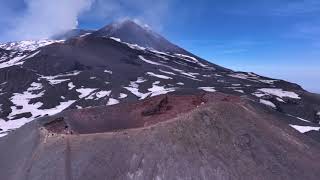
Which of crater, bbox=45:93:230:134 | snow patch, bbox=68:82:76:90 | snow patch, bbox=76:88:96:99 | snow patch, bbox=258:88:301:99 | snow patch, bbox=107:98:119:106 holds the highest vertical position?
crater, bbox=45:93:230:134

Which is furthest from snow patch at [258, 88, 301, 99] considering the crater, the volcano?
the crater

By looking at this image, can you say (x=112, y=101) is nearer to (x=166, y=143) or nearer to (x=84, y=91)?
(x=84, y=91)

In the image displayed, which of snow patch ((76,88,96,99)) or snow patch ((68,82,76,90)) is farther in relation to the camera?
snow patch ((68,82,76,90))

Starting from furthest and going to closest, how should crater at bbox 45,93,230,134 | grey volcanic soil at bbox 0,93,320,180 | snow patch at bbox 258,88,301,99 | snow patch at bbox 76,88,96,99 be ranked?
snow patch at bbox 76,88,96,99, snow patch at bbox 258,88,301,99, crater at bbox 45,93,230,134, grey volcanic soil at bbox 0,93,320,180

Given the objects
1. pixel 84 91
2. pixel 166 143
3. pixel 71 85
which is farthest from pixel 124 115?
pixel 71 85

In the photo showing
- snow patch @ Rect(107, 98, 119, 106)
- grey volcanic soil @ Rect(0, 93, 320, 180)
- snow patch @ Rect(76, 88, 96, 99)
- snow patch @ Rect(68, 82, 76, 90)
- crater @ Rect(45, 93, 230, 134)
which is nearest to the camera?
grey volcanic soil @ Rect(0, 93, 320, 180)

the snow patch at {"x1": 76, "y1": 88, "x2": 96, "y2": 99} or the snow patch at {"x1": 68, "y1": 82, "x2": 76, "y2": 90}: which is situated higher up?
the snow patch at {"x1": 76, "y1": 88, "x2": 96, "y2": 99}

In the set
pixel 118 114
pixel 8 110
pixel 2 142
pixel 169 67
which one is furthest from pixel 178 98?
pixel 169 67

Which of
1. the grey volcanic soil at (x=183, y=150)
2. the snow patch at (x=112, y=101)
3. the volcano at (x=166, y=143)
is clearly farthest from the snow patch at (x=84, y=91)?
the grey volcanic soil at (x=183, y=150)

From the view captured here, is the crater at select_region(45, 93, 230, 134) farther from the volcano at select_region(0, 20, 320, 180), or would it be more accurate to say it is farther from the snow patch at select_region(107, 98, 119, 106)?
the snow patch at select_region(107, 98, 119, 106)
